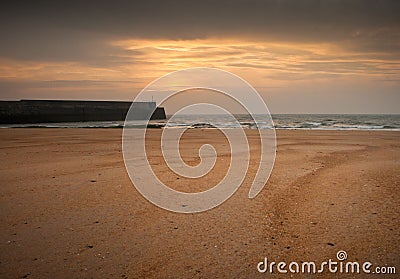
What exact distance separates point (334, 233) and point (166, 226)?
1723mm

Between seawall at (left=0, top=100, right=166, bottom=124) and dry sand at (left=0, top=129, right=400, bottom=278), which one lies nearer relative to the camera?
dry sand at (left=0, top=129, right=400, bottom=278)

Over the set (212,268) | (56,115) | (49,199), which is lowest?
(212,268)

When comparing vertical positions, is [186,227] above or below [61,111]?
below

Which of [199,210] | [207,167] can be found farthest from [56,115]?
[199,210]

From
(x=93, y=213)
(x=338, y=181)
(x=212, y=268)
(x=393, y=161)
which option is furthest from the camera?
(x=393, y=161)

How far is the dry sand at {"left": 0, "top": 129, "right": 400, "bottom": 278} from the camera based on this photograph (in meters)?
2.85

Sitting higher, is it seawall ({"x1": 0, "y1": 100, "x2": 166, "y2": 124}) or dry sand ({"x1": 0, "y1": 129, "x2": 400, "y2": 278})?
seawall ({"x1": 0, "y1": 100, "x2": 166, "y2": 124})

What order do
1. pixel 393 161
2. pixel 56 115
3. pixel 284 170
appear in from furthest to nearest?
pixel 56 115
pixel 393 161
pixel 284 170

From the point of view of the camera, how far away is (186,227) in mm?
3680

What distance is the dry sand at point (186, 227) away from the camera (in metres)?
2.85

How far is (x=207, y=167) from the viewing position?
23.5 ft

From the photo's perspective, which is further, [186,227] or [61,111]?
[61,111]

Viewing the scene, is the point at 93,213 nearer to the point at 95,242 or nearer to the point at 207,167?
the point at 95,242

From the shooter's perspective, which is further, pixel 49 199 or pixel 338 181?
pixel 338 181
